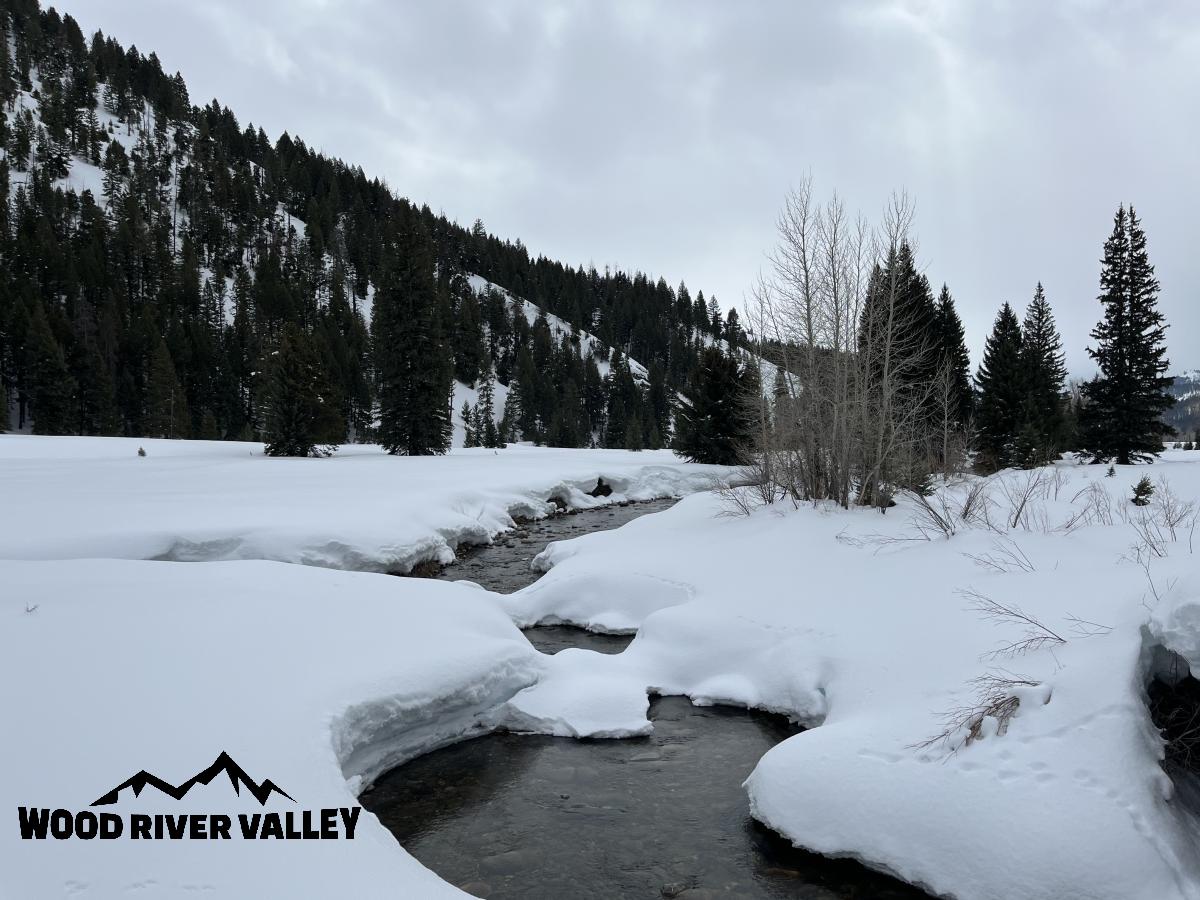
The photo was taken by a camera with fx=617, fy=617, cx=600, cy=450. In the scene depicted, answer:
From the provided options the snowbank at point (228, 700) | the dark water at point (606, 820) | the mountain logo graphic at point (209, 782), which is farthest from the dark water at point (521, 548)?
the mountain logo graphic at point (209, 782)

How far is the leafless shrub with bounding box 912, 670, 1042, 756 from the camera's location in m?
5.30

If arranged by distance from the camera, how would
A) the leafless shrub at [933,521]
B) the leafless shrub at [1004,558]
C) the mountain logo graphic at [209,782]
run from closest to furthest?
1. the mountain logo graphic at [209,782]
2. the leafless shrub at [1004,558]
3. the leafless shrub at [933,521]

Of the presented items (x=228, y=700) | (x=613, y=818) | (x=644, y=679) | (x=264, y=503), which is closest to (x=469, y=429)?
(x=264, y=503)

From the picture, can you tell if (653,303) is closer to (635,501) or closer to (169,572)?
(635,501)

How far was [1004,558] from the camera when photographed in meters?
8.35

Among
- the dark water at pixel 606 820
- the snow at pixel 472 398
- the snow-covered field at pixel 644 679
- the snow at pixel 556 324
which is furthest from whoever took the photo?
the snow at pixel 556 324

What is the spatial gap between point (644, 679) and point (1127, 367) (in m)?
32.7

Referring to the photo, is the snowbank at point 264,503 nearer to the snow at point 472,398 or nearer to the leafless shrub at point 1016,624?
the leafless shrub at point 1016,624

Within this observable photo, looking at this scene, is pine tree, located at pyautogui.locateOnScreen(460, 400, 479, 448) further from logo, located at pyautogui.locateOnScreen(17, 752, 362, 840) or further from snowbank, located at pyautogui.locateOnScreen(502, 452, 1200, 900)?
logo, located at pyautogui.locateOnScreen(17, 752, 362, 840)

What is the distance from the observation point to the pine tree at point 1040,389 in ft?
92.4

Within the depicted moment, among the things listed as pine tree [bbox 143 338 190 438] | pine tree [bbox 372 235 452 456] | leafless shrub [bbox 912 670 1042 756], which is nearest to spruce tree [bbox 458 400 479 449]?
pine tree [bbox 143 338 190 438]

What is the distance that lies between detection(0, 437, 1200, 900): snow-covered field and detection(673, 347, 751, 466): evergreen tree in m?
22.0

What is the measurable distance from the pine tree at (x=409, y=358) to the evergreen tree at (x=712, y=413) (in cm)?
1446

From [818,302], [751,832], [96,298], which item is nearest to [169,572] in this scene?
[751,832]
